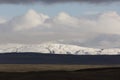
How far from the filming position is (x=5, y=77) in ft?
198

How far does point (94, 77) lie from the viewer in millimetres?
59531

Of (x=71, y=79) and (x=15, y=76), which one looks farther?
(x=15, y=76)

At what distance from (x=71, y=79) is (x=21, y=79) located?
19.2 feet

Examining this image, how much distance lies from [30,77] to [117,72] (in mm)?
11686

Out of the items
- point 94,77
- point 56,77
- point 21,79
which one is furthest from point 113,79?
point 21,79

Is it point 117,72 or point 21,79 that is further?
point 117,72

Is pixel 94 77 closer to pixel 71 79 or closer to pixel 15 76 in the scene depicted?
pixel 71 79

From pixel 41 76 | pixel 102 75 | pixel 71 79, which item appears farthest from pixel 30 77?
pixel 102 75

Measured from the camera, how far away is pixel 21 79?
57906mm

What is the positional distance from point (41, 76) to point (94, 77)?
6378 mm

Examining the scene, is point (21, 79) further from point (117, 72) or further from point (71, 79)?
point (117, 72)

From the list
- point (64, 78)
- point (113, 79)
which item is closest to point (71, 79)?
point (64, 78)

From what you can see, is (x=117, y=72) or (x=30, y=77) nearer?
(x=30, y=77)

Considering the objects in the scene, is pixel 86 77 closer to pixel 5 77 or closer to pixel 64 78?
pixel 64 78
